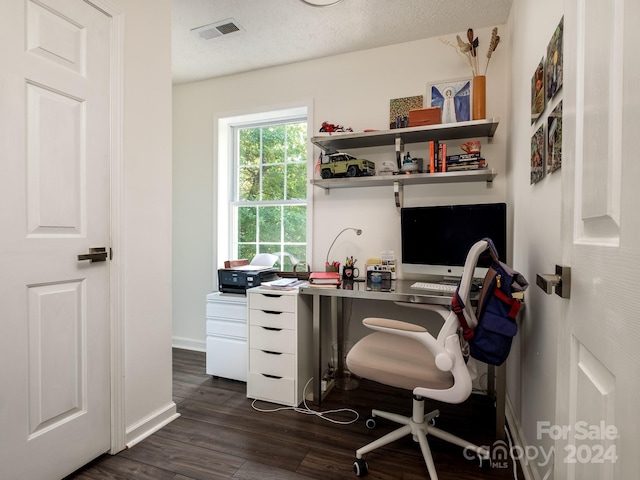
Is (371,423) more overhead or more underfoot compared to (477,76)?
more underfoot

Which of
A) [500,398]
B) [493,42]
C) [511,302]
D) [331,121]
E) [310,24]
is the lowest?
[500,398]

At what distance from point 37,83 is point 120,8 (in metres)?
0.66

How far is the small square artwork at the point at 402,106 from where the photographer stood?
2.55 meters

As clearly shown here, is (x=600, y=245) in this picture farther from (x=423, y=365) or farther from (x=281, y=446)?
(x=281, y=446)

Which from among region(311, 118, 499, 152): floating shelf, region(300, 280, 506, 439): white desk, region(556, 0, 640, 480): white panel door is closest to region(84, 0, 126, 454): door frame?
region(300, 280, 506, 439): white desk

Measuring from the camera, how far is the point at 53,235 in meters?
1.46

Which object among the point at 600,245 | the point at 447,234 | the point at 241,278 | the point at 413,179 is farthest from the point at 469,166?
the point at 241,278

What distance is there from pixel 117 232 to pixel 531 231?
86.0 inches

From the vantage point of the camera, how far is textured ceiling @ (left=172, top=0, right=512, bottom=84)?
2176 millimetres

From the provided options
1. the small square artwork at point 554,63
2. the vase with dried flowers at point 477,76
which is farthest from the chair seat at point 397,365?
the vase with dried flowers at point 477,76

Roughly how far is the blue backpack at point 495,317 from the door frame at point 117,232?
1695 millimetres

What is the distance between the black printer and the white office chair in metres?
1.19

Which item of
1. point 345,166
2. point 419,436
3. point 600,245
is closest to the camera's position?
point 600,245

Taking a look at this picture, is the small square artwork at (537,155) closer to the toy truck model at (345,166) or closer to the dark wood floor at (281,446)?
the toy truck model at (345,166)
